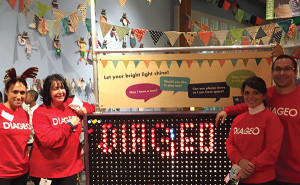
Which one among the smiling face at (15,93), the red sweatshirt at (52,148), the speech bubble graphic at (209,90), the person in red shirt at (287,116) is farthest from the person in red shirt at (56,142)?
the person in red shirt at (287,116)

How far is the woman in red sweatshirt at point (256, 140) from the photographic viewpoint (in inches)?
78.9

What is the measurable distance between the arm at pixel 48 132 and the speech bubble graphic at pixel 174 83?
0.83m

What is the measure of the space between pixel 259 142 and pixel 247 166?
192 mm

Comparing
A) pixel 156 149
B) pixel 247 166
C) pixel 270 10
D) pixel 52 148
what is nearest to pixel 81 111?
pixel 52 148

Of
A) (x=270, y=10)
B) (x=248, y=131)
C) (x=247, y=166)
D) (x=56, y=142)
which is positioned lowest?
(x=247, y=166)

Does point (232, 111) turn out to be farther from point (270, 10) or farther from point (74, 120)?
point (270, 10)

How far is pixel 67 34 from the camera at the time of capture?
525cm

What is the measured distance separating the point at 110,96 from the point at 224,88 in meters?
1.02

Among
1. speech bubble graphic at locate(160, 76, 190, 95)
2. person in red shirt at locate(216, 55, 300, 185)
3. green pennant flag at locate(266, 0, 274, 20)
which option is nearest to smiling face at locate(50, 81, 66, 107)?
speech bubble graphic at locate(160, 76, 190, 95)

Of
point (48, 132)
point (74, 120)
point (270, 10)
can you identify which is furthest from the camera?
point (270, 10)

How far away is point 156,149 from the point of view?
2479 mm

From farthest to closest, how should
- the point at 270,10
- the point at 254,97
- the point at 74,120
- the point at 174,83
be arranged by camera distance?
1. the point at 270,10
2. the point at 174,83
3. the point at 74,120
4. the point at 254,97

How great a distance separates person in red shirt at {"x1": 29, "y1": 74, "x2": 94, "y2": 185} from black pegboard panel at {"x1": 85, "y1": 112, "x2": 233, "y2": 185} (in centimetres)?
13

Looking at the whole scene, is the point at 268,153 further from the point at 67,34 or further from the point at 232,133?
the point at 67,34
